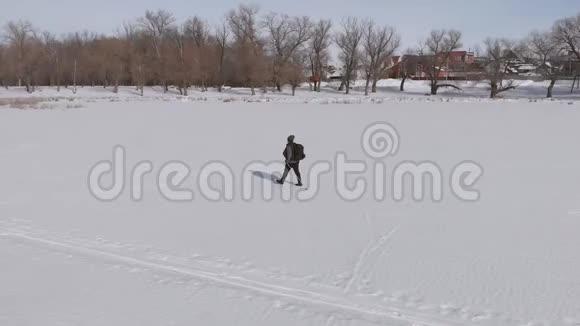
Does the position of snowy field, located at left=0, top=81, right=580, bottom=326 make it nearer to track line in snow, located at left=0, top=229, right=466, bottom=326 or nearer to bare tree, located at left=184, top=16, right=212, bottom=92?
track line in snow, located at left=0, top=229, right=466, bottom=326

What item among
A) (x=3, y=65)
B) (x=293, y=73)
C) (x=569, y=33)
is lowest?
(x=293, y=73)

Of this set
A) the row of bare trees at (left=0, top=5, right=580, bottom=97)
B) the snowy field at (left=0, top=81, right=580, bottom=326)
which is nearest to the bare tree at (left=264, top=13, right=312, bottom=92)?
the row of bare trees at (left=0, top=5, right=580, bottom=97)

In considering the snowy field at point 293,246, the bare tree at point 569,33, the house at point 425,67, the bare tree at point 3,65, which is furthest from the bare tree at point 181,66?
the bare tree at point 569,33

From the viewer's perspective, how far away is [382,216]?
337 inches

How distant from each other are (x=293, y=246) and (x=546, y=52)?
7310 centimetres

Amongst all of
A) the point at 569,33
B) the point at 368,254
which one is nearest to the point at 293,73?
the point at 569,33

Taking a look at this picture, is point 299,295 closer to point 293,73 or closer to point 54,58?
point 293,73

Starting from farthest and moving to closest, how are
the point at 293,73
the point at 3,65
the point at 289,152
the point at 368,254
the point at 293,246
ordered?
the point at 293,73, the point at 3,65, the point at 289,152, the point at 293,246, the point at 368,254

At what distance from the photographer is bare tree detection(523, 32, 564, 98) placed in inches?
2491

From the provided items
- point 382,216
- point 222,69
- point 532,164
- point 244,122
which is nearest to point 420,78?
point 222,69

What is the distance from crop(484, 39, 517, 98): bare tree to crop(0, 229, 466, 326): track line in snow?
6111 centimetres

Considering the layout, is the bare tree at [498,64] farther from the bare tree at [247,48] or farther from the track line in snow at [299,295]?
the track line in snow at [299,295]

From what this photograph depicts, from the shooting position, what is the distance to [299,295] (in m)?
5.19

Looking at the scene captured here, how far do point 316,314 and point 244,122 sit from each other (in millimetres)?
18789
